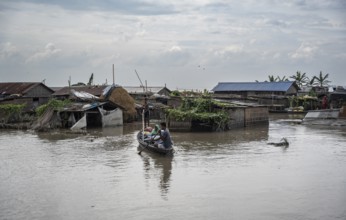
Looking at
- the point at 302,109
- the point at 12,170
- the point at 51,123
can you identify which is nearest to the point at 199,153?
the point at 12,170

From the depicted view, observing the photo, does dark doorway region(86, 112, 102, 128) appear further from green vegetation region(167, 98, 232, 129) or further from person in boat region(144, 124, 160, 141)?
person in boat region(144, 124, 160, 141)

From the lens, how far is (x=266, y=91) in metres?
42.9

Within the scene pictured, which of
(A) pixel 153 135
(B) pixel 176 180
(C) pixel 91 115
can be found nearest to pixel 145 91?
(C) pixel 91 115

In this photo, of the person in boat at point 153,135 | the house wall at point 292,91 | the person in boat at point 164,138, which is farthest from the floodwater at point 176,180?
the house wall at point 292,91

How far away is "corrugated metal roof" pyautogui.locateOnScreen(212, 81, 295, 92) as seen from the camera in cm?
4284

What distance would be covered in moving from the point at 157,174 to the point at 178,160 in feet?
7.60

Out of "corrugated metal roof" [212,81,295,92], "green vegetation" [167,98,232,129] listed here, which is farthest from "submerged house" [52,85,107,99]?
"corrugated metal roof" [212,81,295,92]

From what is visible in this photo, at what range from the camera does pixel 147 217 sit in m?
8.48

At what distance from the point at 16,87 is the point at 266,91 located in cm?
2375

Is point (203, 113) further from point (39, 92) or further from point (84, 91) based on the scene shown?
point (39, 92)

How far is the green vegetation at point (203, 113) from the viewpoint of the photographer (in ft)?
76.3

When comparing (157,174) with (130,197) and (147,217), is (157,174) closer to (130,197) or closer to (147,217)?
(130,197)

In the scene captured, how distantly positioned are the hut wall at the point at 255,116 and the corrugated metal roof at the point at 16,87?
53.6 ft

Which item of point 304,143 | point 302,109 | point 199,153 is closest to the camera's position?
point 199,153
